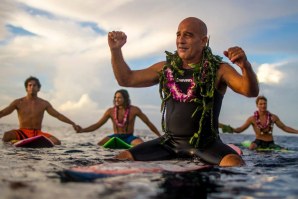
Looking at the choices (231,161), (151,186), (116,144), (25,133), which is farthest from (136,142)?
(151,186)

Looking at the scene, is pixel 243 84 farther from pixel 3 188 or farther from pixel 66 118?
pixel 66 118

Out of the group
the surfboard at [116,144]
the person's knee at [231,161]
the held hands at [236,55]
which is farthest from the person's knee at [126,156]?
the surfboard at [116,144]

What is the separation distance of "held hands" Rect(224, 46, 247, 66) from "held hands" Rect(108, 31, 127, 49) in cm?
160

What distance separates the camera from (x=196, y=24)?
5094 millimetres

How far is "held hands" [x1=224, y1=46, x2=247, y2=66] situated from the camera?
407 cm

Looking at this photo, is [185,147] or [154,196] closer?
[154,196]

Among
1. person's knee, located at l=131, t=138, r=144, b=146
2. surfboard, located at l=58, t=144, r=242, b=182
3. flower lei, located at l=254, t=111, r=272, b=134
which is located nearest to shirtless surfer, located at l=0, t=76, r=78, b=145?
person's knee, located at l=131, t=138, r=144, b=146

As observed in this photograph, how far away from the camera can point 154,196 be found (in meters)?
2.77

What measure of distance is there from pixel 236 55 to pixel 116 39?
1.77 meters

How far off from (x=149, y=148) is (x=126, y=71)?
1.19 metres

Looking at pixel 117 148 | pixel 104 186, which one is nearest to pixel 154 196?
pixel 104 186

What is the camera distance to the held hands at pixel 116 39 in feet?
16.3

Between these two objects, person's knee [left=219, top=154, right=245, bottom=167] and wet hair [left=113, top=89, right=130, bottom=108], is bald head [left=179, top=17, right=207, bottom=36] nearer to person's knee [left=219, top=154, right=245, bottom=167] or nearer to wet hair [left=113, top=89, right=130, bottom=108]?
person's knee [left=219, top=154, right=245, bottom=167]

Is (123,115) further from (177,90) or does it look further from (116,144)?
(177,90)
